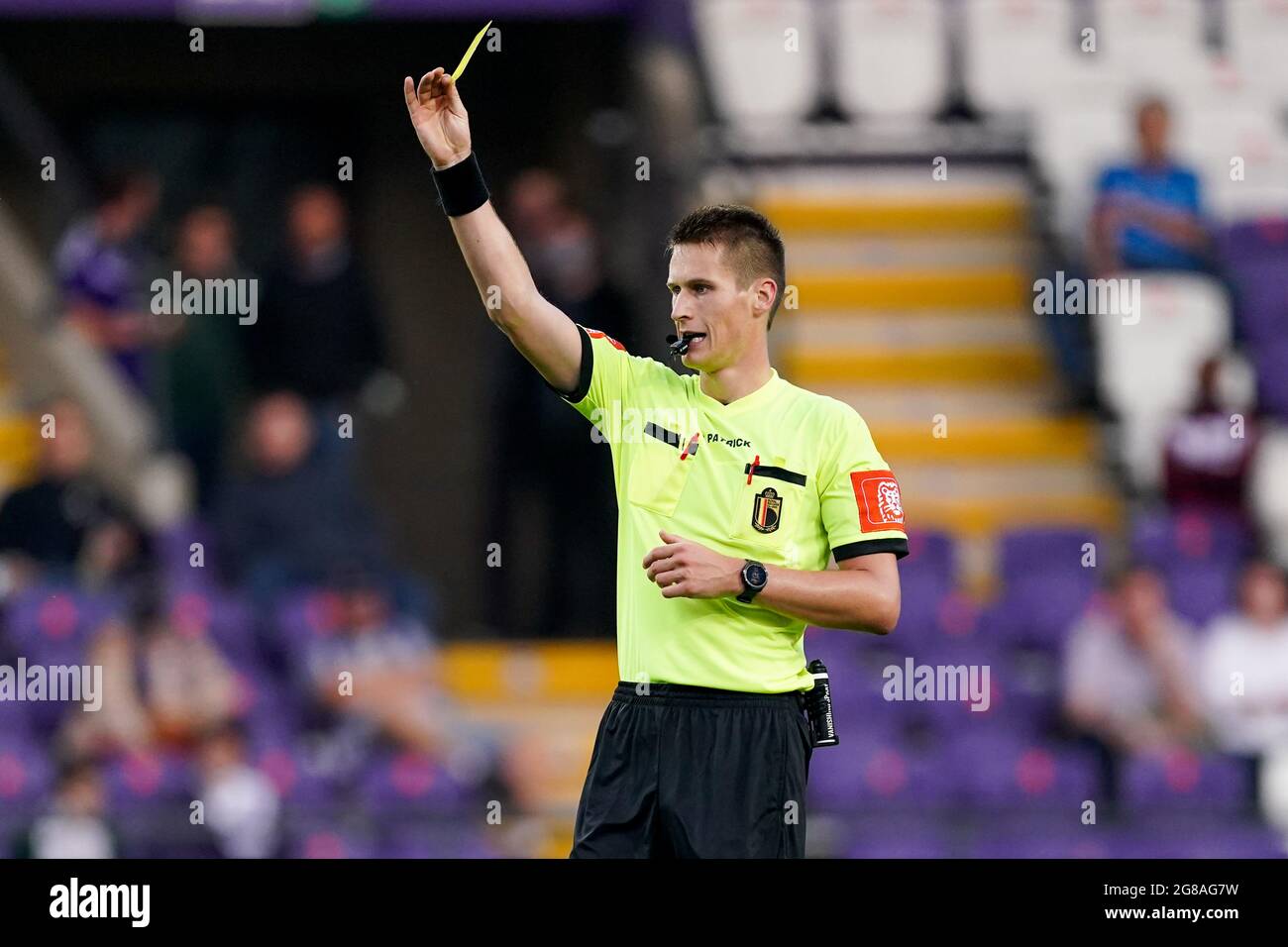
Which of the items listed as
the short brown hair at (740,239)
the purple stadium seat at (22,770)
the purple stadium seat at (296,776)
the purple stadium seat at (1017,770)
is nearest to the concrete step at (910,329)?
the purple stadium seat at (1017,770)

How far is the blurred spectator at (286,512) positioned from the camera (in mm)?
9070

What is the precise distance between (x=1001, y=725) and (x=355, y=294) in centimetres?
346

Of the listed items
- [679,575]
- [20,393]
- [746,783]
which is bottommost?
[746,783]

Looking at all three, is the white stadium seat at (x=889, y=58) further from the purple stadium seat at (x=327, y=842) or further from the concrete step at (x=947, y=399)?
the purple stadium seat at (x=327, y=842)

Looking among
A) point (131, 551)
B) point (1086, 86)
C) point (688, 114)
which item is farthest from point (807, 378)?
point (131, 551)

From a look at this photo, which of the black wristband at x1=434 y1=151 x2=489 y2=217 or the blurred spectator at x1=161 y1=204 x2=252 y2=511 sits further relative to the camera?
the blurred spectator at x1=161 y1=204 x2=252 y2=511

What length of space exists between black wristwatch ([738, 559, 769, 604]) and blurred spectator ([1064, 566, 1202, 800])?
498 centimetres

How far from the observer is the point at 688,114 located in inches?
404

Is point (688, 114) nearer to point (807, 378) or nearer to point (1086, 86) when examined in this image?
point (807, 378)

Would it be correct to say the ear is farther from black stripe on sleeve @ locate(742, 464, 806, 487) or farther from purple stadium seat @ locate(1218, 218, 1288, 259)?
purple stadium seat @ locate(1218, 218, 1288, 259)

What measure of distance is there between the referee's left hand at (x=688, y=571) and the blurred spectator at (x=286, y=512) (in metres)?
5.40

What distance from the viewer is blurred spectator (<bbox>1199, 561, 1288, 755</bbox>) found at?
8.55 metres

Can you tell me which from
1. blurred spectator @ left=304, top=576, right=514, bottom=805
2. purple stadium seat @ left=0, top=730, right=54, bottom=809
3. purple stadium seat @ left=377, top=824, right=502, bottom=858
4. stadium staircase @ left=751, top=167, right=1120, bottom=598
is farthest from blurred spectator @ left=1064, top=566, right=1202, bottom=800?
purple stadium seat @ left=0, top=730, right=54, bottom=809

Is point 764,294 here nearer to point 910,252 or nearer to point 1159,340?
point 1159,340
